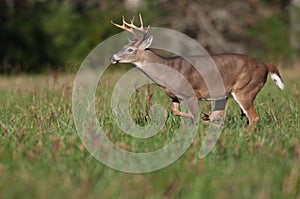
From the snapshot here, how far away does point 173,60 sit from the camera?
8.18 metres

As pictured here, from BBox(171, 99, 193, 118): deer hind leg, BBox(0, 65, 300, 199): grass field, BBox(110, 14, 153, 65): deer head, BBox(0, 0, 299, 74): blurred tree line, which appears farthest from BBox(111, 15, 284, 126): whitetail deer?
BBox(0, 0, 299, 74): blurred tree line

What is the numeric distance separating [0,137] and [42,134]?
1.15 feet

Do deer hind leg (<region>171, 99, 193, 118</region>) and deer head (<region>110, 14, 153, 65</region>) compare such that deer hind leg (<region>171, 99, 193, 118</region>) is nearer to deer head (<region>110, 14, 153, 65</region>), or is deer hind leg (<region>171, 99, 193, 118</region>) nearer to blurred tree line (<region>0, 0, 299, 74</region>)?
deer head (<region>110, 14, 153, 65</region>)

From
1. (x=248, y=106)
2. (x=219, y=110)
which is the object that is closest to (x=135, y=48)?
(x=219, y=110)

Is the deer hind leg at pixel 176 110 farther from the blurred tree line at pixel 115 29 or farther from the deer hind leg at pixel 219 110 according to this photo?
the blurred tree line at pixel 115 29

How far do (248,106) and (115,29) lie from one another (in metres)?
16.1

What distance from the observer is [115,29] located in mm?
23594

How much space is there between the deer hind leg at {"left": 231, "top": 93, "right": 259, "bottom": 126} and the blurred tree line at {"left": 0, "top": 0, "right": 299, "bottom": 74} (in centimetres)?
1353

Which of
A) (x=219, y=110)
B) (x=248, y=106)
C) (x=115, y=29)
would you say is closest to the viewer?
(x=248, y=106)

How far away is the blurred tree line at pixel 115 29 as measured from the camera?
23.2m

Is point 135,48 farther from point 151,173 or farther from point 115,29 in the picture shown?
point 115,29

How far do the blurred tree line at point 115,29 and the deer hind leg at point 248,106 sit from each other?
13.5 metres

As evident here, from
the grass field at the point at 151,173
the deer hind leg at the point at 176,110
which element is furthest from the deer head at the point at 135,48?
the grass field at the point at 151,173

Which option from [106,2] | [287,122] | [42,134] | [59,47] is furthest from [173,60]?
[106,2]
